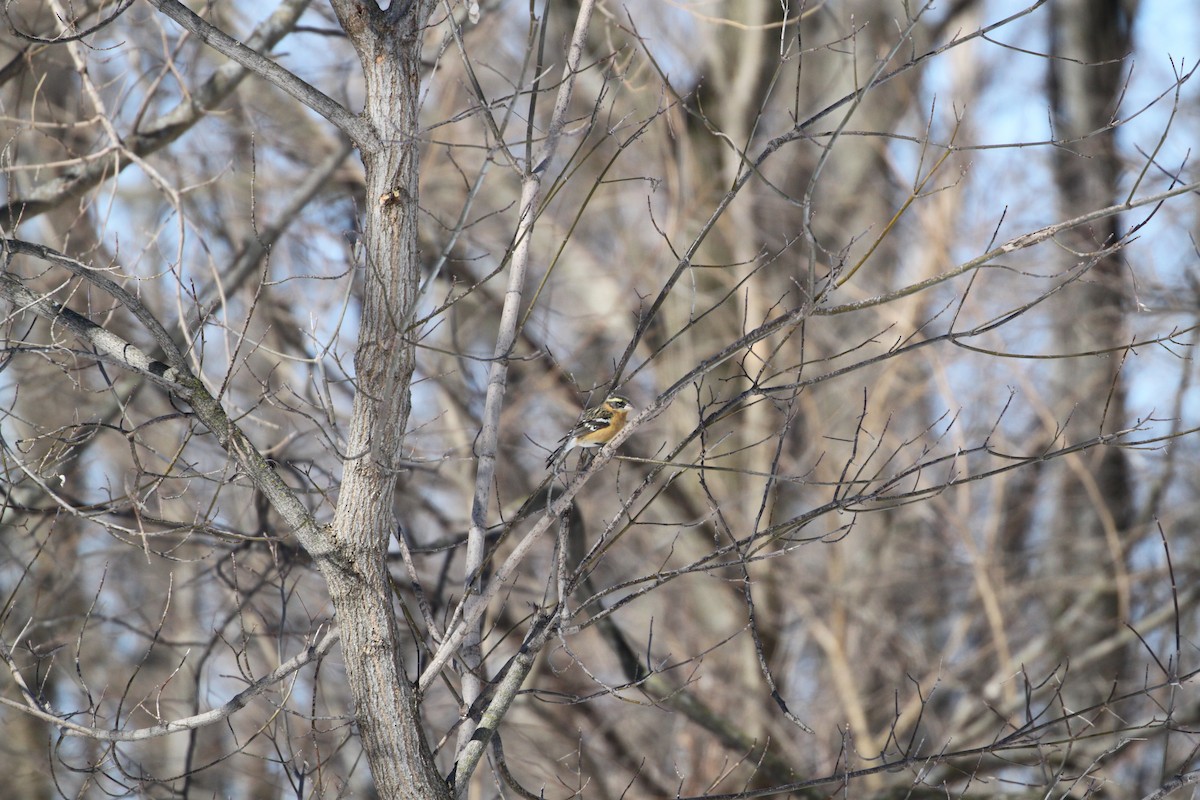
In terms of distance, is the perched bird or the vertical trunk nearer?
the vertical trunk

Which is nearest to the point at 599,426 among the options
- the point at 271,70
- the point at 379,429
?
the point at 379,429

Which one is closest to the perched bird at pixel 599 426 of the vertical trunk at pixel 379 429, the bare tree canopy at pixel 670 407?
the bare tree canopy at pixel 670 407

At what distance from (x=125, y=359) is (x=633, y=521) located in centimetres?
143

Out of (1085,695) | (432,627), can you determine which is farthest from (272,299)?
(1085,695)

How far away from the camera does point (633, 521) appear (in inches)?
120

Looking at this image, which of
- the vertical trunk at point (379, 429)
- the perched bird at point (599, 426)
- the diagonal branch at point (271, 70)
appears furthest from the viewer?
the perched bird at point (599, 426)

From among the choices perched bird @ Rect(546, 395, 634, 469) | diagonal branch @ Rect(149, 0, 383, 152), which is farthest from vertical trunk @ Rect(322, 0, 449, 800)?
perched bird @ Rect(546, 395, 634, 469)

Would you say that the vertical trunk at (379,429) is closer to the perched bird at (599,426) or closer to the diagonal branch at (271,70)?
the diagonal branch at (271,70)

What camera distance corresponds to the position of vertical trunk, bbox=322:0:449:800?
296 centimetres

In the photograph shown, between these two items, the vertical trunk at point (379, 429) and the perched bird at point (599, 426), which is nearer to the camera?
the vertical trunk at point (379, 429)

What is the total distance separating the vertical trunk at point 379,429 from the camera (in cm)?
296

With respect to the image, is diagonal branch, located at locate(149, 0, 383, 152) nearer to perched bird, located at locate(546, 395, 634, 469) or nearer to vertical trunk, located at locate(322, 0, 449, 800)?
vertical trunk, located at locate(322, 0, 449, 800)

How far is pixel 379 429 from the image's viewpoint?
2918mm

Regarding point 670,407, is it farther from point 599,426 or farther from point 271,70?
point 271,70
